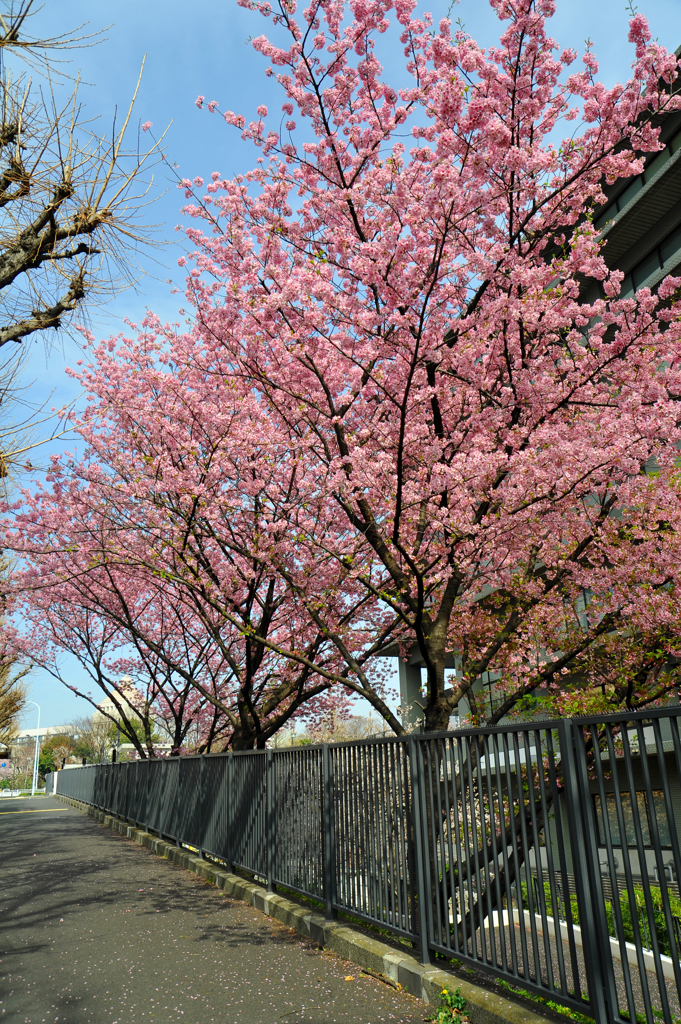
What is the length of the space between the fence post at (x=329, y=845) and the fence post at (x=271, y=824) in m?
1.42

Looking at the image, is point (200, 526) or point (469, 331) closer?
point (469, 331)

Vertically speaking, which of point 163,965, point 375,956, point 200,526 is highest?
point 200,526

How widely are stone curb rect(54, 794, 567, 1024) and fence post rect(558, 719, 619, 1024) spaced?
23.9 inches

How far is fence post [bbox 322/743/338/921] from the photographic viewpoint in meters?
6.24

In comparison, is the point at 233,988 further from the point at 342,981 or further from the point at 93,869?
the point at 93,869

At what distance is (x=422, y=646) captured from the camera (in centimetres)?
635

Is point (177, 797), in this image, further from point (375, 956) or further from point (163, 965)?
point (375, 956)

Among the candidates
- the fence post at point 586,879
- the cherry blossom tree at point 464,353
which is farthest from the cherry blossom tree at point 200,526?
the fence post at point 586,879

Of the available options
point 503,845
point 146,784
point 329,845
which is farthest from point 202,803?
point 503,845

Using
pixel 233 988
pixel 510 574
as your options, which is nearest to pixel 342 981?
pixel 233 988

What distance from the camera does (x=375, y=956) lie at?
5.21 m

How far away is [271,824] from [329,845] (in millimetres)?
1612

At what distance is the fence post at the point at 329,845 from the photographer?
246 inches

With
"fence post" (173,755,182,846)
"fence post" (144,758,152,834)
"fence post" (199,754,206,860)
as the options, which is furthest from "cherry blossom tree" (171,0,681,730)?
"fence post" (144,758,152,834)
